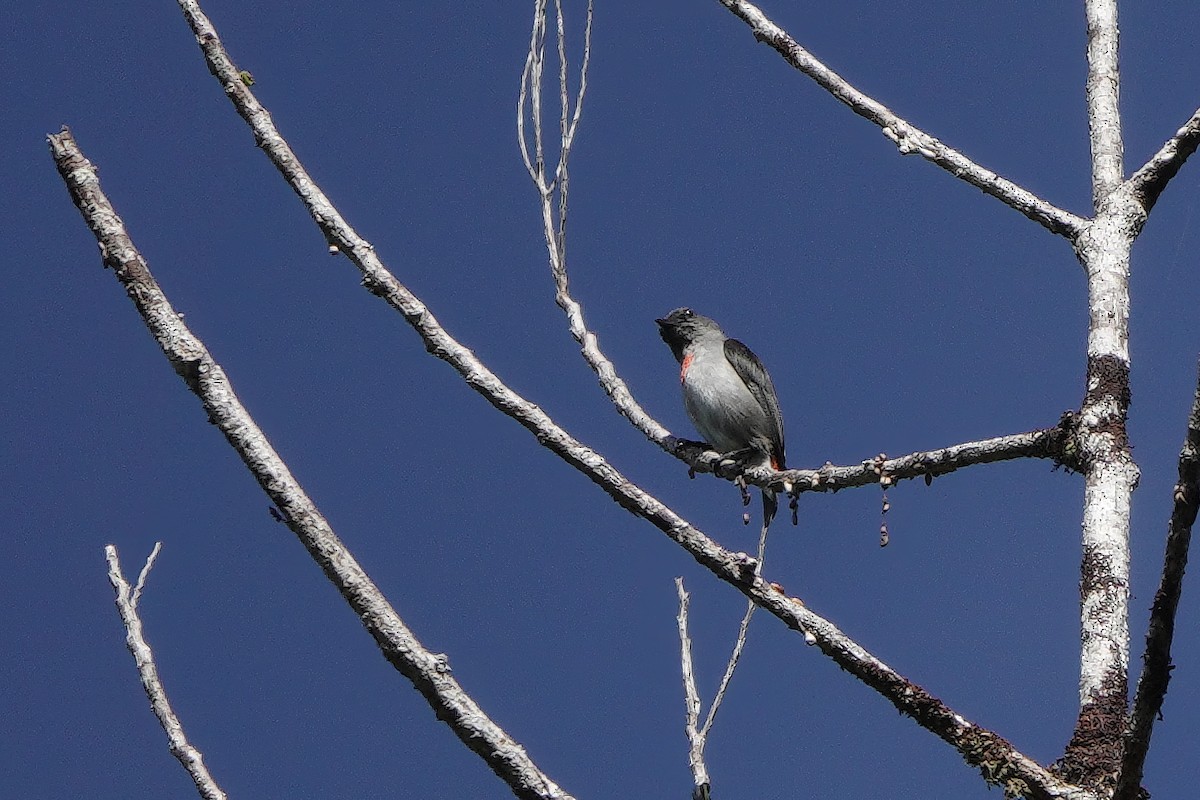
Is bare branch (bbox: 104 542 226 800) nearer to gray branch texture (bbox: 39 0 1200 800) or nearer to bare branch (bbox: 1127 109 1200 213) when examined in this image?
gray branch texture (bbox: 39 0 1200 800)

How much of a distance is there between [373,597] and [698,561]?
55.2 inches

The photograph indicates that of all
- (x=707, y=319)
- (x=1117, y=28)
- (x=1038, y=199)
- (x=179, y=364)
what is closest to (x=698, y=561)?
(x=179, y=364)

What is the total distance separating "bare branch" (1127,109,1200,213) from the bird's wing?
5.54 meters

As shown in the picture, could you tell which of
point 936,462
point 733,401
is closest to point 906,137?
point 936,462

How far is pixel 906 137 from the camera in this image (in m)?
5.39

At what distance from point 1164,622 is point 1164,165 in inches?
106

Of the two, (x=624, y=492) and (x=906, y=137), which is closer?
(x=624, y=492)

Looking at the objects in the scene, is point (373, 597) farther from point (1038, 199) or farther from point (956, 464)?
point (1038, 199)

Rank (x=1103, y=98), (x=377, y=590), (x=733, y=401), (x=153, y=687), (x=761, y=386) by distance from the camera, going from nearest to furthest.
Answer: (x=377, y=590)
(x=153, y=687)
(x=1103, y=98)
(x=733, y=401)
(x=761, y=386)

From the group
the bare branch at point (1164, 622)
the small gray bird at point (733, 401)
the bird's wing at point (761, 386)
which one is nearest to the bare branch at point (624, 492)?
the bare branch at point (1164, 622)

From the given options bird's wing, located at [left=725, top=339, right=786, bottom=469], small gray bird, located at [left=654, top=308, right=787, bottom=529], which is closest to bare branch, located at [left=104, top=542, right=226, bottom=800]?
small gray bird, located at [left=654, top=308, right=787, bottom=529]

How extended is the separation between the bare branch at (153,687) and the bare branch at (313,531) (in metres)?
0.80

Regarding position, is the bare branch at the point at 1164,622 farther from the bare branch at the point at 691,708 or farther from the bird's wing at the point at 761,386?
the bird's wing at the point at 761,386

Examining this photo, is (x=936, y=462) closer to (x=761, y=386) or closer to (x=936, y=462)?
(x=936, y=462)
